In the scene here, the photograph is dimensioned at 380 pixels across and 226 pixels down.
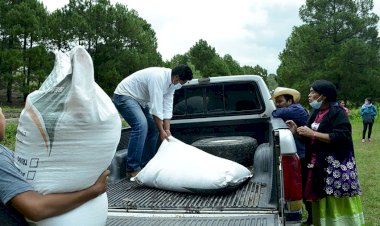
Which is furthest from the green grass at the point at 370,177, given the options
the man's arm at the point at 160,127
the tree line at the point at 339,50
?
the tree line at the point at 339,50

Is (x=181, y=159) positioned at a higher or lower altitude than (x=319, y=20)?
lower

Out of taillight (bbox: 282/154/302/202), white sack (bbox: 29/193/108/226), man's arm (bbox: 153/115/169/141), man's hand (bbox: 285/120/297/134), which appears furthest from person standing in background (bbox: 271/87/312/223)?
white sack (bbox: 29/193/108/226)

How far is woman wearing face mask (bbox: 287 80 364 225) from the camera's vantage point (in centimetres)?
376

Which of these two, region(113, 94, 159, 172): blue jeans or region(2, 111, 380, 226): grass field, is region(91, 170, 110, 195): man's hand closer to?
region(113, 94, 159, 172): blue jeans

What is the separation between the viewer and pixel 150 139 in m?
4.96

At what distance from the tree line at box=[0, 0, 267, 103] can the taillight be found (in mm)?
36097

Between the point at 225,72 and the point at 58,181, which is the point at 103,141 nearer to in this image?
the point at 58,181

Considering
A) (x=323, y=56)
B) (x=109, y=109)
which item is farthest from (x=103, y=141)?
(x=323, y=56)

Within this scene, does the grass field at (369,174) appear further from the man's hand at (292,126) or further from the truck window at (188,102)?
the truck window at (188,102)

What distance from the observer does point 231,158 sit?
4434 mm

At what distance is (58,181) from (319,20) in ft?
150

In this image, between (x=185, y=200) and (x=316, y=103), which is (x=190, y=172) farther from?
(x=316, y=103)

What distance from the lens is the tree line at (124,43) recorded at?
37.0m

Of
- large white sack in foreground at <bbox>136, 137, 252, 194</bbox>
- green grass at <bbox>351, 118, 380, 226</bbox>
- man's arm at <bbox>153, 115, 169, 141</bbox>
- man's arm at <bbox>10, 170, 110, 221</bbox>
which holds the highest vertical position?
man's arm at <bbox>153, 115, 169, 141</bbox>
